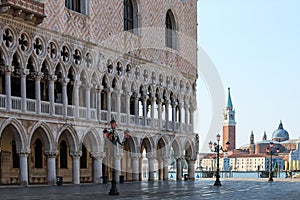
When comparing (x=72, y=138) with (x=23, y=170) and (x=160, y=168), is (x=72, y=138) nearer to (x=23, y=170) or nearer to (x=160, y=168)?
(x=23, y=170)

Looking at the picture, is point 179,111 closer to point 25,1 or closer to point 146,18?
point 146,18

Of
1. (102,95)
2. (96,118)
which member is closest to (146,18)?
(102,95)

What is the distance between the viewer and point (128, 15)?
1336 inches

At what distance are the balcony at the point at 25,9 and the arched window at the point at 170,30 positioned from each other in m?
13.3

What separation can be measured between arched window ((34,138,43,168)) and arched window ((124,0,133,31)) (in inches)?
287

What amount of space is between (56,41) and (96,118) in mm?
4485

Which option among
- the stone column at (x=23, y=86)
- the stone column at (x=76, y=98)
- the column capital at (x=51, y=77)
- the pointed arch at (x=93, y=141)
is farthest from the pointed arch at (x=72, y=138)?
the stone column at (x=23, y=86)

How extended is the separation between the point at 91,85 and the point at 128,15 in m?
5.59

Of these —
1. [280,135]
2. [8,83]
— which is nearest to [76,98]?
[8,83]

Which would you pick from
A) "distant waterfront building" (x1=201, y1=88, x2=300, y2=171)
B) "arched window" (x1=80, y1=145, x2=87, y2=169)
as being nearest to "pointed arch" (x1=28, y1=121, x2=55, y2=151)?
"arched window" (x1=80, y1=145, x2=87, y2=169)

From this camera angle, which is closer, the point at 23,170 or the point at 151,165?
the point at 23,170

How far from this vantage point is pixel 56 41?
27.2 m

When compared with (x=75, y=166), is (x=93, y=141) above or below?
above

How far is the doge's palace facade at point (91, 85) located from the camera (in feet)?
83.4
